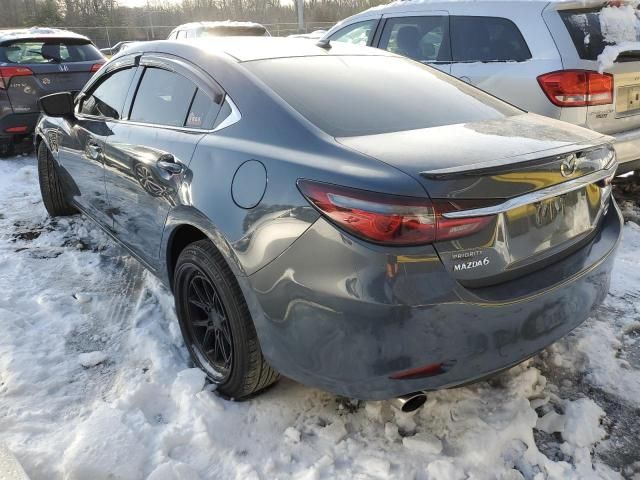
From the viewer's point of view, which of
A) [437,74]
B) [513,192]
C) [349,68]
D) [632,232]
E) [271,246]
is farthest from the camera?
[632,232]

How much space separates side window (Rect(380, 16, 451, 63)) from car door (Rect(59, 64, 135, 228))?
2857 mm

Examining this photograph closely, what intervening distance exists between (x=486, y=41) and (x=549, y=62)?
0.77m

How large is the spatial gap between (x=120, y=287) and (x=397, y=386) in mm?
2363

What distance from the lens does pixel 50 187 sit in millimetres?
4891

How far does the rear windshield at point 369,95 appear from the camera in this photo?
2.32 m

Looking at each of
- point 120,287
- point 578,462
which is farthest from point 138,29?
point 578,462

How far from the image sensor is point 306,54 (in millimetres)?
2889

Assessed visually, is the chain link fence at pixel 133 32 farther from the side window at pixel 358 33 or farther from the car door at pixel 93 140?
the car door at pixel 93 140

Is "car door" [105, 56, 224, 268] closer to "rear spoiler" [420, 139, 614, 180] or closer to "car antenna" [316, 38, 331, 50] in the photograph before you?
"car antenna" [316, 38, 331, 50]

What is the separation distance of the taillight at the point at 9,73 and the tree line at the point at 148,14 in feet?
93.3

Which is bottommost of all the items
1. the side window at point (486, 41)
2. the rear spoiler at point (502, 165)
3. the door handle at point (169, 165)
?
the door handle at point (169, 165)

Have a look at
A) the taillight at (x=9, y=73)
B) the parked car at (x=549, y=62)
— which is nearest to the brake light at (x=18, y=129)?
the taillight at (x=9, y=73)

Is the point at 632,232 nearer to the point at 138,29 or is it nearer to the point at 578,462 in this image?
the point at 578,462

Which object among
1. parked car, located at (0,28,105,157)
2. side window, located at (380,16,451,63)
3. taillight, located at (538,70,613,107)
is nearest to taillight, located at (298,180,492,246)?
taillight, located at (538,70,613,107)
